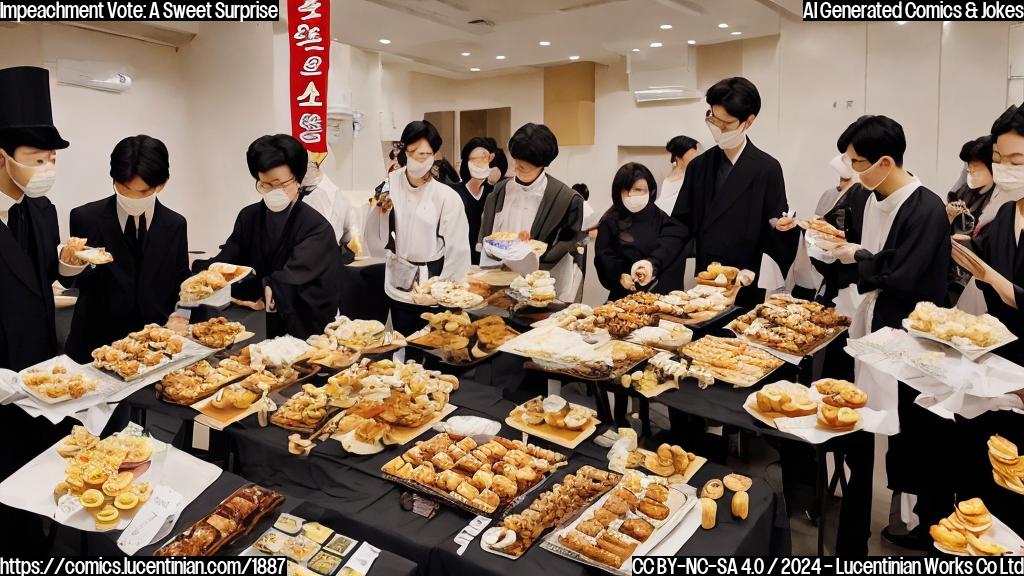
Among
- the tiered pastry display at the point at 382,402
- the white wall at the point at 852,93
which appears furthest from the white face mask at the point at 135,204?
the white wall at the point at 852,93

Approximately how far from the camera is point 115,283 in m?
2.92

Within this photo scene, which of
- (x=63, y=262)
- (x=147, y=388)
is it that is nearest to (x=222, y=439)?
(x=147, y=388)

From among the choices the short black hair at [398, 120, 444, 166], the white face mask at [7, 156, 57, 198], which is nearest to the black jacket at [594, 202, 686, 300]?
the short black hair at [398, 120, 444, 166]

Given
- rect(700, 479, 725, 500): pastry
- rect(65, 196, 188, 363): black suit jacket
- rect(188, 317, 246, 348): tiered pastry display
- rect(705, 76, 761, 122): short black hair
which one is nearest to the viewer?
rect(700, 479, 725, 500): pastry

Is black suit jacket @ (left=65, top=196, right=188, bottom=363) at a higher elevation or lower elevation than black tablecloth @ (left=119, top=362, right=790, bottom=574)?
higher

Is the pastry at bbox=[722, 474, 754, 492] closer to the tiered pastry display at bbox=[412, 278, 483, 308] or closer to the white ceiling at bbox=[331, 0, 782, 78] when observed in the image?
the tiered pastry display at bbox=[412, 278, 483, 308]

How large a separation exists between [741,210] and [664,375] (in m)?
1.48

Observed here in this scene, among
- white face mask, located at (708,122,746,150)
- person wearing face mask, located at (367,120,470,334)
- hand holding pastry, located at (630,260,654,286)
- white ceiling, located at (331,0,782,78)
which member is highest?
white ceiling, located at (331,0,782,78)

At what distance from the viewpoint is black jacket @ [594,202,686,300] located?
400 cm

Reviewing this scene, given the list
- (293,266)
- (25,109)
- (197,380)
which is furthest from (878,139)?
(25,109)

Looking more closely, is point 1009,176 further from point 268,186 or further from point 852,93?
point 852,93

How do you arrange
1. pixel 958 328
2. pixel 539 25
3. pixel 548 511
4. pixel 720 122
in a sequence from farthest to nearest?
pixel 539 25
pixel 720 122
pixel 958 328
pixel 548 511

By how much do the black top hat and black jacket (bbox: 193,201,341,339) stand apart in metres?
1.01

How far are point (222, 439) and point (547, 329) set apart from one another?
1.27 metres
